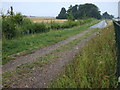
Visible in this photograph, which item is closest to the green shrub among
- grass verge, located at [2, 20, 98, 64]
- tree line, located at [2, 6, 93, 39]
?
tree line, located at [2, 6, 93, 39]

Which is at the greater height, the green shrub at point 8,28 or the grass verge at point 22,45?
the green shrub at point 8,28

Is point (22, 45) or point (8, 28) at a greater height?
point (8, 28)

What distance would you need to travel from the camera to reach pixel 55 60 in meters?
7.26

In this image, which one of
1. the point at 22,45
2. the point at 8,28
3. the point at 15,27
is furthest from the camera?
the point at 15,27

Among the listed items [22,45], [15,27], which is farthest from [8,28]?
[22,45]

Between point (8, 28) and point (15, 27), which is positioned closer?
point (8, 28)

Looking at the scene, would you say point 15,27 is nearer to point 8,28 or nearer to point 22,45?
point 8,28

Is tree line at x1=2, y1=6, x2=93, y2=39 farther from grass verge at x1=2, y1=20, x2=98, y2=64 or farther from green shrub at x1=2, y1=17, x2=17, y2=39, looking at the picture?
grass verge at x1=2, y1=20, x2=98, y2=64

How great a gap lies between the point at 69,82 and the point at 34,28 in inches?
665

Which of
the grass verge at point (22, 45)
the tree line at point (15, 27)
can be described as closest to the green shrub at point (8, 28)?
the tree line at point (15, 27)

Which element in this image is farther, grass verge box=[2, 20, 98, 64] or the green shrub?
the green shrub

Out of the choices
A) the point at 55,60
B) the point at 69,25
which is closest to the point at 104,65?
the point at 55,60

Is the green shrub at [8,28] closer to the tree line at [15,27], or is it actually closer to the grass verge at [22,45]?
the tree line at [15,27]

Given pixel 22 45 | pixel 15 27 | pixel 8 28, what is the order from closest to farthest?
pixel 22 45 → pixel 8 28 → pixel 15 27
